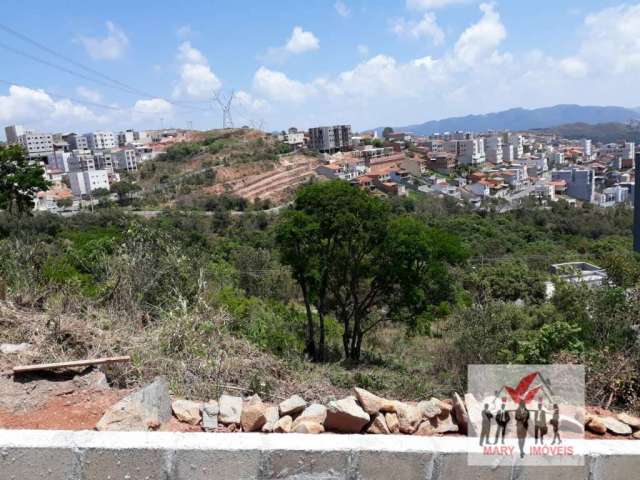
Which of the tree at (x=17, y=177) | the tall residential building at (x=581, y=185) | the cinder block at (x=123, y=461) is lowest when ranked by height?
the tall residential building at (x=581, y=185)

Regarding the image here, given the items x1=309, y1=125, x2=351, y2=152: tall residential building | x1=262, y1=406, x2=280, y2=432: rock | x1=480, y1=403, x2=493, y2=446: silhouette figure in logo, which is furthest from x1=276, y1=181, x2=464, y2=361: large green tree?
x1=309, y1=125, x2=351, y2=152: tall residential building

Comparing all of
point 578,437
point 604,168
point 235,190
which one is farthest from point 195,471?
point 604,168

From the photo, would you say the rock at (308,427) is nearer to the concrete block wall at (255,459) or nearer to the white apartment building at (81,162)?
the concrete block wall at (255,459)

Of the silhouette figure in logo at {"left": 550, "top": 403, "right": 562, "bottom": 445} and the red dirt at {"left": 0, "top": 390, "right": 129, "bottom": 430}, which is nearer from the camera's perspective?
the silhouette figure in logo at {"left": 550, "top": 403, "right": 562, "bottom": 445}

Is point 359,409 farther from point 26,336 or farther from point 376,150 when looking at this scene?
point 376,150

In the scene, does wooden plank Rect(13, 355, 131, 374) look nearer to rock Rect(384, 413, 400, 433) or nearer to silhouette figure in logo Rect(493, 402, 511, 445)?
rock Rect(384, 413, 400, 433)

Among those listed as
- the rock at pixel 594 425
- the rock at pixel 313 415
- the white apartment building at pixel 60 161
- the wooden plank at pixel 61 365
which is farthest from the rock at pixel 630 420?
the white apartment building at pixel 60 161

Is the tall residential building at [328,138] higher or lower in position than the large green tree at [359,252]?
higher

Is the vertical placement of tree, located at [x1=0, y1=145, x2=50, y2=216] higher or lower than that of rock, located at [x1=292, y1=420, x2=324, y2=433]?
higher
